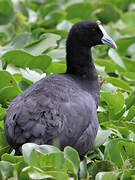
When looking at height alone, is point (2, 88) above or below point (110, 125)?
above

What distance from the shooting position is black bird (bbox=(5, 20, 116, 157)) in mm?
3617

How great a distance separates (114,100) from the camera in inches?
182

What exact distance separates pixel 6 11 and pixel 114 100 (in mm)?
2558

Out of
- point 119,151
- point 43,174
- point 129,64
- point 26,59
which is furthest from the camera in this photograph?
point 129,64

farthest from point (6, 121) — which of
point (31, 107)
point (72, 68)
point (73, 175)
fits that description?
point (72, 68)

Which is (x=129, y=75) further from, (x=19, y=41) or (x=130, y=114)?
(x=19, y=41)

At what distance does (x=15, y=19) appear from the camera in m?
6.79

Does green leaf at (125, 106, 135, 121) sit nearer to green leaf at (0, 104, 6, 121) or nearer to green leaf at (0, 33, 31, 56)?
green leaf at (0, 104, 6, 121)

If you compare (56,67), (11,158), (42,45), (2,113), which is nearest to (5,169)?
(11,158)

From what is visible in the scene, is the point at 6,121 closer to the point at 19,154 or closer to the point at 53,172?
the point at 19,154

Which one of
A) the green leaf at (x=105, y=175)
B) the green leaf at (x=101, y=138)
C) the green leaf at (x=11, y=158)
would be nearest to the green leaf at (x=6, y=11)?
the green leaf at (x=101, y=138)

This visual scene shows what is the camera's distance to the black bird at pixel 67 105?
11.9 feet

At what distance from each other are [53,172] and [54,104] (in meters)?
0.67

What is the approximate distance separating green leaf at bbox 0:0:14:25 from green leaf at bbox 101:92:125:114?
2397 millimetres
